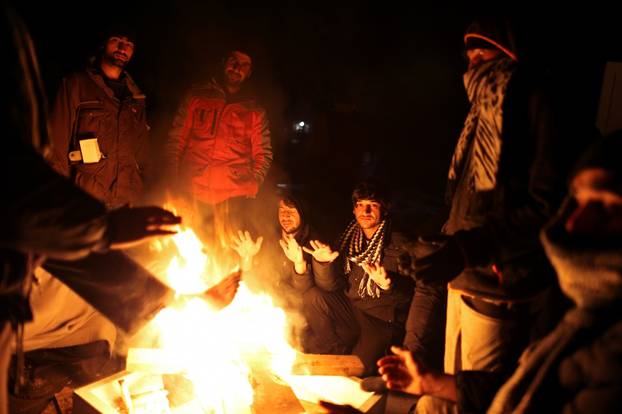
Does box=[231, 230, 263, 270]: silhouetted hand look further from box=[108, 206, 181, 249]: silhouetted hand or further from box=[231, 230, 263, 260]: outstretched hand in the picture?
box=[108, 206, 181, 249]: silhouetted hand

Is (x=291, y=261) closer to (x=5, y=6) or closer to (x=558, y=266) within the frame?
(x=558, y=266)

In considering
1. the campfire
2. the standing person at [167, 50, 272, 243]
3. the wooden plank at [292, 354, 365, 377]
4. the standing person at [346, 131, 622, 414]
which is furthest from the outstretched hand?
the standing person at [346, 131, 622, 414]

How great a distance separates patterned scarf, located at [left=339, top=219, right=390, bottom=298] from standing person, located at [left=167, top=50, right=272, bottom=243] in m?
1.57

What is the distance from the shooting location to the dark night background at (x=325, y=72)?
7.20 m

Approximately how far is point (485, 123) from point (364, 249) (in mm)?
2227

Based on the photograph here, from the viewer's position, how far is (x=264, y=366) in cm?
353

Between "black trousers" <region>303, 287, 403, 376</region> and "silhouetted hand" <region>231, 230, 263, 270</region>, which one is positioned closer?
"black trousers" <region>303, 287, 403, 376</region>

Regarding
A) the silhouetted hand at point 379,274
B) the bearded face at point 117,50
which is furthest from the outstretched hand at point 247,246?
the bearded face at point 117,50

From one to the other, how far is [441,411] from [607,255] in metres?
1.27

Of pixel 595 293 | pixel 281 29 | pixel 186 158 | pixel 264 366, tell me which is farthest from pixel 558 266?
pixel 281 29

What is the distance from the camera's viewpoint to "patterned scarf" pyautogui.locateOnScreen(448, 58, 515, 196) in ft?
8.18

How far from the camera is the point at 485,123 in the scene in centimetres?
263

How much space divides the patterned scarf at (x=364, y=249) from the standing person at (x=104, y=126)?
2568 mm

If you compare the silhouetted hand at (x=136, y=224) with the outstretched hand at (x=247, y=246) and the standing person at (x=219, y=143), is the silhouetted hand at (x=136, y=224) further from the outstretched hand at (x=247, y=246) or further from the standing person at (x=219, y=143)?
the standing person at (x=219, y=143)
